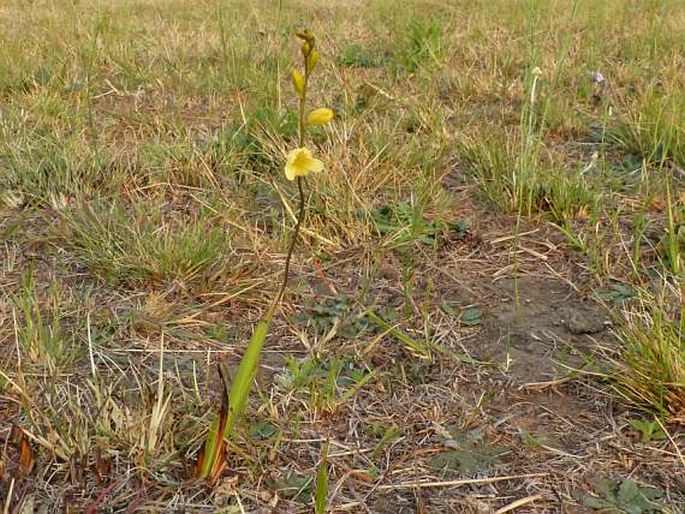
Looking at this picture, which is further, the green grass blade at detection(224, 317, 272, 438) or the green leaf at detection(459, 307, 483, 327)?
the green leaf at detection(459, 307, 483, 327)

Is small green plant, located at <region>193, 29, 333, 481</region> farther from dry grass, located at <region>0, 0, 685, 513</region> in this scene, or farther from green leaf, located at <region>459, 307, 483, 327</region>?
green leaf, located at <region>459, 307, 483, 327</region>

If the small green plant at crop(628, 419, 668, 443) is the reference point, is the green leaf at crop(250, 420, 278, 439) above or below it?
below

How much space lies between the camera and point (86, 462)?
119 centimetres

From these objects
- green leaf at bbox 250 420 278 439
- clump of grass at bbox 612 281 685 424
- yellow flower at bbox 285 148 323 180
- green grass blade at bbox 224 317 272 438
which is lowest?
green leaf at bbox 250 420 278 439

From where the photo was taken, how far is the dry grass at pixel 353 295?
4.04ft

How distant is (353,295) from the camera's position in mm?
1802

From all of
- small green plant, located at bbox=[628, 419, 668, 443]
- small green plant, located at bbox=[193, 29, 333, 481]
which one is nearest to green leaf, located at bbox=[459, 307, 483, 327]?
small green plant, located at bbox=[628, 419, 668, 443]

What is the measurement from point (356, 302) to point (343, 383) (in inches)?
12.8

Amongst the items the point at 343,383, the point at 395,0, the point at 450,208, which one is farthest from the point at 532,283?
the point at 395,0

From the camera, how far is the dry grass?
4.04 ft

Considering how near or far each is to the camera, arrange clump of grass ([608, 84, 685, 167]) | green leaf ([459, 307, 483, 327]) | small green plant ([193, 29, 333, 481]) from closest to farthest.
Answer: small green plant ([193, 29, 333, 481])
green leaf ([459, 307, 483, 327])
clump of grass ([608, 84, 685, 167])

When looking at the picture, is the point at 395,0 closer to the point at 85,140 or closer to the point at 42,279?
the point at 85,140

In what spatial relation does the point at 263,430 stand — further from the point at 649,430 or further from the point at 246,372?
the point at 649,430

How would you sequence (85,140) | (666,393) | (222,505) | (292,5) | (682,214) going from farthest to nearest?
(292,5), (85,140), (682,214), (666,393), (222,505)
